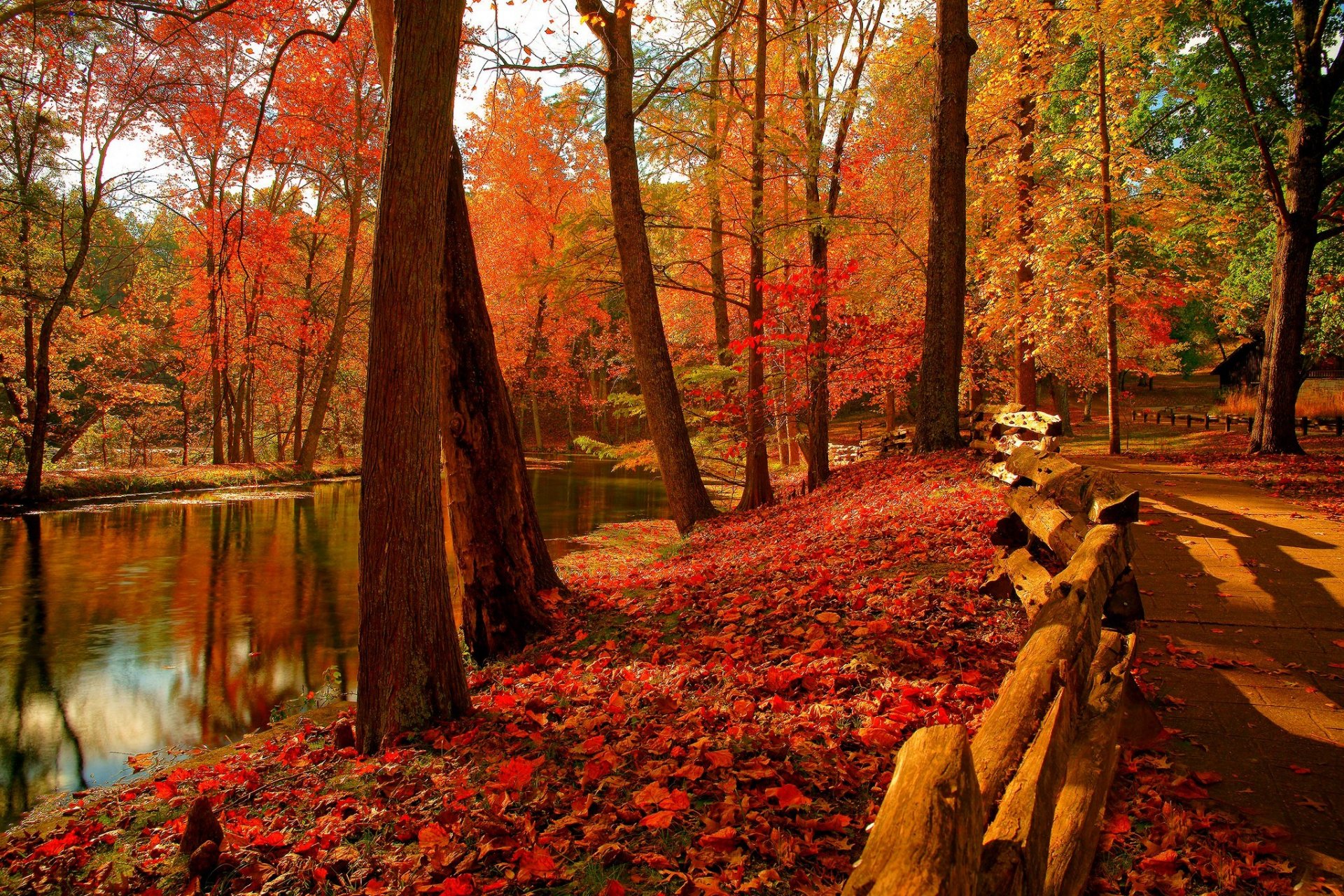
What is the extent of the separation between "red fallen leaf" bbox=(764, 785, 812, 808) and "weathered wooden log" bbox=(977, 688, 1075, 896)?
0.96m

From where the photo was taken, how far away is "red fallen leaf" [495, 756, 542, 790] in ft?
10.2

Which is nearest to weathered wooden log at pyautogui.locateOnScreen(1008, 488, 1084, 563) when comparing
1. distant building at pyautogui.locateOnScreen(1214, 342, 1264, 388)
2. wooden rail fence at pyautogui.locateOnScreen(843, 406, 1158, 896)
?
wooden rail fence at pyautogui.locateOnScreen(843, 406, 1158, 896)

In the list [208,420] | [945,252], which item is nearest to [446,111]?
[945,252]

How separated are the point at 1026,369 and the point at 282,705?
16.0 metres

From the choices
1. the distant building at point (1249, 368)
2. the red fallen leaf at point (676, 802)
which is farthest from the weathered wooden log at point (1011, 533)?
the distant building at point (1249, 368)

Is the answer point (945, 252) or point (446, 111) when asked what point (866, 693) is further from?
point (945, 252)

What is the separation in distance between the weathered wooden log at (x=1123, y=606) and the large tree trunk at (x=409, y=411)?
Answer: 3.81 meters

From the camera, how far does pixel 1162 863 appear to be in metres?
2.22

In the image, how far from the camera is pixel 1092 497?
4.30 metres

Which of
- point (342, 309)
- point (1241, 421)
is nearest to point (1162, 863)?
point (342, 309)

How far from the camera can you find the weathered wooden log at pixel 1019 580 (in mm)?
3783

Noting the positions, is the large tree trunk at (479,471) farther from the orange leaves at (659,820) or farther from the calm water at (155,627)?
the orange leaves at (659,820)

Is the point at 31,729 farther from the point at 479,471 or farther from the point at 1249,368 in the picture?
the point at 1249,368

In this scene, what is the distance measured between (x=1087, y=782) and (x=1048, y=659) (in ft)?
1.30
